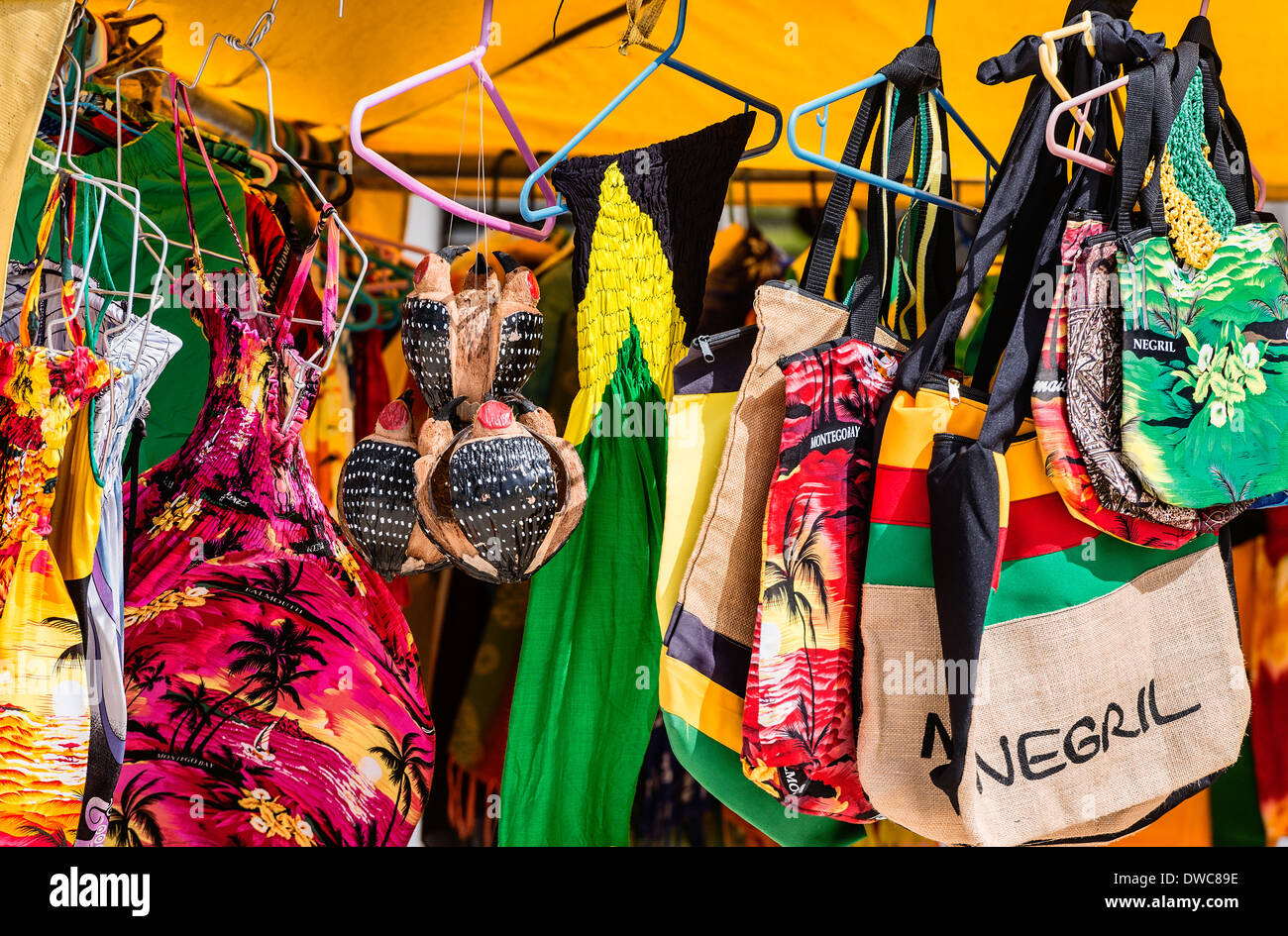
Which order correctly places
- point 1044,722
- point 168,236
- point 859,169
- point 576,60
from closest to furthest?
point 1044,722 < point 859,169 < point 168,236 < point 576,60

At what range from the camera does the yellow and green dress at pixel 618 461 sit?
Answer: 143 centimetres

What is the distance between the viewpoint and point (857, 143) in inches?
51.7

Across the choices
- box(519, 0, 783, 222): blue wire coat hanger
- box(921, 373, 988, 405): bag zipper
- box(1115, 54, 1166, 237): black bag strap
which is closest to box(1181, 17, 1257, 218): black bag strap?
box(1115, 54, 1166, 237): black bag strap

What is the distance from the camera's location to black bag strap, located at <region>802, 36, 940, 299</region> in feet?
4.16

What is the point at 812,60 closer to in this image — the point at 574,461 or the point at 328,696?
the point at 574,461

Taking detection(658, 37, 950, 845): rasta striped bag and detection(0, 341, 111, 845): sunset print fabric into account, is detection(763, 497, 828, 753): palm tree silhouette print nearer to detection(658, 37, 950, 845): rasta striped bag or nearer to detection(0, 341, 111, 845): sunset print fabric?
detection(658, 37, 950, 845): rasta striped bag

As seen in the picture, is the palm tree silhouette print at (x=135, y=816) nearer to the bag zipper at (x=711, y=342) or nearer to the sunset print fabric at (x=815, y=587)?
the sunset print fabric at (x=815, y=587)

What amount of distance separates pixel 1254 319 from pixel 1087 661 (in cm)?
41

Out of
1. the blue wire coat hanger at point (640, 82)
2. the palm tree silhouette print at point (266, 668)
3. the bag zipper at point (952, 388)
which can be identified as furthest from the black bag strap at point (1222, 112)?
the palm tree silhouette print at point (266, 668)

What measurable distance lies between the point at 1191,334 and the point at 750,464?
0.50 meters

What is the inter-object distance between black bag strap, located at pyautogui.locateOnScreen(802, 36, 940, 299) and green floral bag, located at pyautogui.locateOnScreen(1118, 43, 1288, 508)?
0.85 ft

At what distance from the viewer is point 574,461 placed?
1.24 m

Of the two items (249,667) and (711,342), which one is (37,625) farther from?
(711,342)

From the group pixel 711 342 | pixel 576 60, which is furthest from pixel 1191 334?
pixel 576 60
